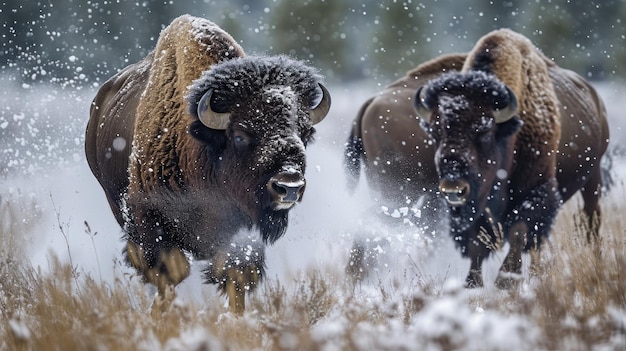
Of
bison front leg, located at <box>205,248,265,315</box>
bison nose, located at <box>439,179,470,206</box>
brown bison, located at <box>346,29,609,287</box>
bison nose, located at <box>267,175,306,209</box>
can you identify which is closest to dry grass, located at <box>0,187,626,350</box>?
bison front leg, located at <box>205,248,265,315</box>

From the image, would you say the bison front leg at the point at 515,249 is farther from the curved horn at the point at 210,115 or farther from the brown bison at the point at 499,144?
the curved horn at the point at 210,115

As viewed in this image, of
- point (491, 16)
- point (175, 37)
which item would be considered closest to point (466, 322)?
point (175, 37)

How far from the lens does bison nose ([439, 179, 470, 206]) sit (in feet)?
21.6

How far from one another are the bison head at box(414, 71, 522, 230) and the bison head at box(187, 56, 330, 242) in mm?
1725

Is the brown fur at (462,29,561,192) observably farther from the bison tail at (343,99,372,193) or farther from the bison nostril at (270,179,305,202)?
the bison nostril at (270,179,305,202)

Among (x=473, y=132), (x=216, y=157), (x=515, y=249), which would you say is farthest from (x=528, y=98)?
(x=216, y=157)

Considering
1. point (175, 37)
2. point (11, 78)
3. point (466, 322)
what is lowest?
point (466, 322)

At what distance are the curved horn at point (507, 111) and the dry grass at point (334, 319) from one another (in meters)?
2.19

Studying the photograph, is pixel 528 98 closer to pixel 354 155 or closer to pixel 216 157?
pixel 354 155

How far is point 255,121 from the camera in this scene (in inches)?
203

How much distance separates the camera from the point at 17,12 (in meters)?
27.1

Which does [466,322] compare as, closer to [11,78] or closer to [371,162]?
[371,162]

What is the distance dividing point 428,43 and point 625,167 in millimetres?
13514

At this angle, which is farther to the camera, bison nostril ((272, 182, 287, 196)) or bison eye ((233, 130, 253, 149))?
bison eye ((233, 130, 253, 149))
